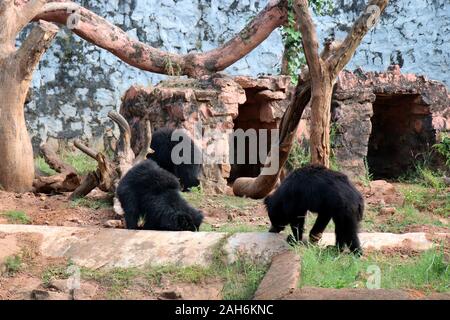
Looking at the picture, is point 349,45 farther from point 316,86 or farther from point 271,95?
point 271,95

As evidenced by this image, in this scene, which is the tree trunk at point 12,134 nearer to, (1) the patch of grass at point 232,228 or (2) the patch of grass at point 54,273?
(1) the patch of grass at point 232,228

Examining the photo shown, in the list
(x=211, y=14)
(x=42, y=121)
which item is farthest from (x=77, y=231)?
(x=211, y=14)

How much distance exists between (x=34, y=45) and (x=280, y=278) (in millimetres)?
4302

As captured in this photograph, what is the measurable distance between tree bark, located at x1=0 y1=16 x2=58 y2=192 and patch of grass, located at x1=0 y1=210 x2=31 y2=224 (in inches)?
43.2

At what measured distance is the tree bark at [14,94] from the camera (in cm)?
756

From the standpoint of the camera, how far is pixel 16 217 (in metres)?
6.65

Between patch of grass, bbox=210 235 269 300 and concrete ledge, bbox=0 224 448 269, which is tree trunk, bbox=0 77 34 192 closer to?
concrete ledge, bbox=0 224 448 269

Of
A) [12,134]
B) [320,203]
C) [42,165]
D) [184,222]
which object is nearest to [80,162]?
[42,165]

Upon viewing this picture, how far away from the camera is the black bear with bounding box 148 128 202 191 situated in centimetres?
871

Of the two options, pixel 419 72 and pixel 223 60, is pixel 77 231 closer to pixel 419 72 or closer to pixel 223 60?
pixel 223 60

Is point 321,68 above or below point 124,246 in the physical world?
above

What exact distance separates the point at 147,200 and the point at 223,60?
4.84 metres

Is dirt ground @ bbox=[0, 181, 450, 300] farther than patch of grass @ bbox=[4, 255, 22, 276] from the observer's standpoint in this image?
No

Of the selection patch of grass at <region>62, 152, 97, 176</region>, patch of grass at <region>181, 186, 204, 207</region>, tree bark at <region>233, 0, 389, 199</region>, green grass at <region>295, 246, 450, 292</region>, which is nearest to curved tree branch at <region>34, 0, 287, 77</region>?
patch of grass at <region>62, 152, 97, 176</region>
